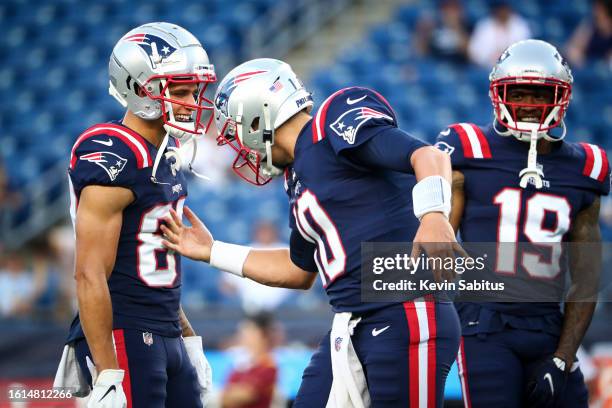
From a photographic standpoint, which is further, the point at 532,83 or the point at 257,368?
the point at 257,368

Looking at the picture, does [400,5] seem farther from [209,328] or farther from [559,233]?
[559,233]

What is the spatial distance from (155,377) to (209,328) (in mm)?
3148

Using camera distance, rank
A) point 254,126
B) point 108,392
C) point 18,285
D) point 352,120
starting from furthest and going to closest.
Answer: point 18,285, point 254,126, point 108,392, point 352,120

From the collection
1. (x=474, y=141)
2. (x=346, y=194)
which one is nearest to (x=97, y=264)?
(x=346, y=194)

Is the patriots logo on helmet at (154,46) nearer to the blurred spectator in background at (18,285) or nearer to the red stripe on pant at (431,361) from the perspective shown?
the red stripe on pant at (431,361)

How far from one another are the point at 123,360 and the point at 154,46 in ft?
4.17

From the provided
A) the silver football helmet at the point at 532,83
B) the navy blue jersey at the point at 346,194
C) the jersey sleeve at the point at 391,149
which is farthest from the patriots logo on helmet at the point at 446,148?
the jersey sleeve at the point at 391,149

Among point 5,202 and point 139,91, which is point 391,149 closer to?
point 139,91

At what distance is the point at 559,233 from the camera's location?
4188 mm

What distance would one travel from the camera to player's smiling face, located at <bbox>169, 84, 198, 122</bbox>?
4082mm

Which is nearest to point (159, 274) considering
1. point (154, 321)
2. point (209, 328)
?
point (154, 321)

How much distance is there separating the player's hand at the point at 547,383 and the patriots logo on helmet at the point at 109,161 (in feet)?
6.13

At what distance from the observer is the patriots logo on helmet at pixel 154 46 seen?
13.3 ft

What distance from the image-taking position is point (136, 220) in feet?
13.0
